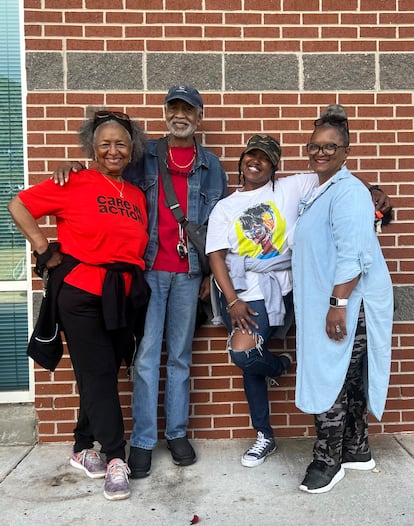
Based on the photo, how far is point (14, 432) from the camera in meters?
3.70

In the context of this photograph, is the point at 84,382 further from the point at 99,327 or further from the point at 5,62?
the point at 5,62

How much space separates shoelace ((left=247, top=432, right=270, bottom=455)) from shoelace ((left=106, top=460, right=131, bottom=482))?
786 millimetres

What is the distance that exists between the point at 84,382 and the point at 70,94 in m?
1.82

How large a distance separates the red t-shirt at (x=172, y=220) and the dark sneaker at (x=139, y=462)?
3.49ft

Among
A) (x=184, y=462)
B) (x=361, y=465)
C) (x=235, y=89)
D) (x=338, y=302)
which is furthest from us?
(x=235, y=89)

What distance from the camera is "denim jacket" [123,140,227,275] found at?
3.30 m

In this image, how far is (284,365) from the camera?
349 centimetres

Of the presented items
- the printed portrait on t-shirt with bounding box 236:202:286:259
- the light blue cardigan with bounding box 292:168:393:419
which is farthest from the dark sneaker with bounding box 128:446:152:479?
the printed portrait on t-shirt with bounding box 236:202:286:259

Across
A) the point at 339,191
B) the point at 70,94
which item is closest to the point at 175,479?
the point at 339,191

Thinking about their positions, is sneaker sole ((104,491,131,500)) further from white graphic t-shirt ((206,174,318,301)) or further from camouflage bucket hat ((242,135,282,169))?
camouflage bucket hat ((242,135,282,169))

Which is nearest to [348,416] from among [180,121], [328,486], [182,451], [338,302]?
[328,486]

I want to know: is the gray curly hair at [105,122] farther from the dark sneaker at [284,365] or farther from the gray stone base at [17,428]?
the gray stone base at [17,428]

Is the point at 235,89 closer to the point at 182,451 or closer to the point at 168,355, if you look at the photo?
the point at 168,355

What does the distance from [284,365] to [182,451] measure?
2.66ft
